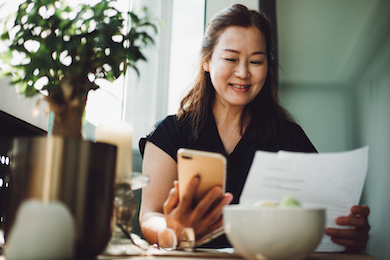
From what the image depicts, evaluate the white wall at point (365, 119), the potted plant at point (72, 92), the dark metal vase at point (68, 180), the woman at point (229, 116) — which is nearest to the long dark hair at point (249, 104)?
the woman at point (229, 116)

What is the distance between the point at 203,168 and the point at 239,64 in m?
0.78

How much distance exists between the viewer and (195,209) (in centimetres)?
82

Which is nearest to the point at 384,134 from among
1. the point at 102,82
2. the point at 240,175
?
the point at 240,175

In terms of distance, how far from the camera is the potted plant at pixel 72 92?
0.53 metres

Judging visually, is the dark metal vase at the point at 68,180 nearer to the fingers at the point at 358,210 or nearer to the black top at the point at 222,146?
the fingers at the point at 358,210

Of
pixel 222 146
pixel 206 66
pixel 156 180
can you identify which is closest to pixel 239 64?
pixel 206 66

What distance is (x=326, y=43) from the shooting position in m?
2.27

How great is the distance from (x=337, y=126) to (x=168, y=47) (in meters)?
1.12

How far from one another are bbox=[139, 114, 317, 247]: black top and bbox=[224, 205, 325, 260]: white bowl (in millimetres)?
898

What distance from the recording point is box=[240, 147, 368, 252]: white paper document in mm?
785

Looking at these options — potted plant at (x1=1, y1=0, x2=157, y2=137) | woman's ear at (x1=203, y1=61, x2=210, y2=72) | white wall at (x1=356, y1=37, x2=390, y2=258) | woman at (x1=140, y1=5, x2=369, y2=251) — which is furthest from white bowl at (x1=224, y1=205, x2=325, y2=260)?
white wall at (x1=356, y1=37, x2=390, y2=258)

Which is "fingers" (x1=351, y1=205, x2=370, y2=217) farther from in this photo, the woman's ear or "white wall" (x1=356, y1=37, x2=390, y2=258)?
"white wall" (x1=356, y1=37, x2=390, y2=258)

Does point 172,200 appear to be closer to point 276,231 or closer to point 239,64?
point 276,231

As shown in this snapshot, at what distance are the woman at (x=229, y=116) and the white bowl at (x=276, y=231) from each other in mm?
757
